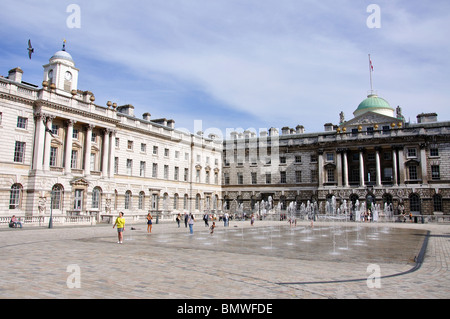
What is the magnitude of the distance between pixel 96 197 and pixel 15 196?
371 inches

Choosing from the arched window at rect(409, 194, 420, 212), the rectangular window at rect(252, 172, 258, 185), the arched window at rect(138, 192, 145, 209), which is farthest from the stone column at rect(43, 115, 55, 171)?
the arched window at rect(409, 194, 420, 212)

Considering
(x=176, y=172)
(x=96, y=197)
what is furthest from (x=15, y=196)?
(x=176, y=172)

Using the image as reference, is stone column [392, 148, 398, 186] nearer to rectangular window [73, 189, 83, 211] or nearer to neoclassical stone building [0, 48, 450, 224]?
neoclassical stone building [0, 48, 450, 224]

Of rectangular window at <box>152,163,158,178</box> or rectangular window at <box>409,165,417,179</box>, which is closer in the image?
rectangular window at <box>152,163,158,178</box>

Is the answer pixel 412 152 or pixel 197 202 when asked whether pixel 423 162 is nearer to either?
pixel 412 152

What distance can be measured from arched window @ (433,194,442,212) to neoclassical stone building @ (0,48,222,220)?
36.3 metres

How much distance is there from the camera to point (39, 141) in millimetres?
37375

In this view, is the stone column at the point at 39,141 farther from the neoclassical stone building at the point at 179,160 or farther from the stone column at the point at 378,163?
the stone column at the point at 378,163

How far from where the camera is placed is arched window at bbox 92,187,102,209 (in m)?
43.2

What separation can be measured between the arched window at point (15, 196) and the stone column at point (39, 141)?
2493 millimetres

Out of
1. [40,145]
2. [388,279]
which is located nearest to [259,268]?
[388,279]
